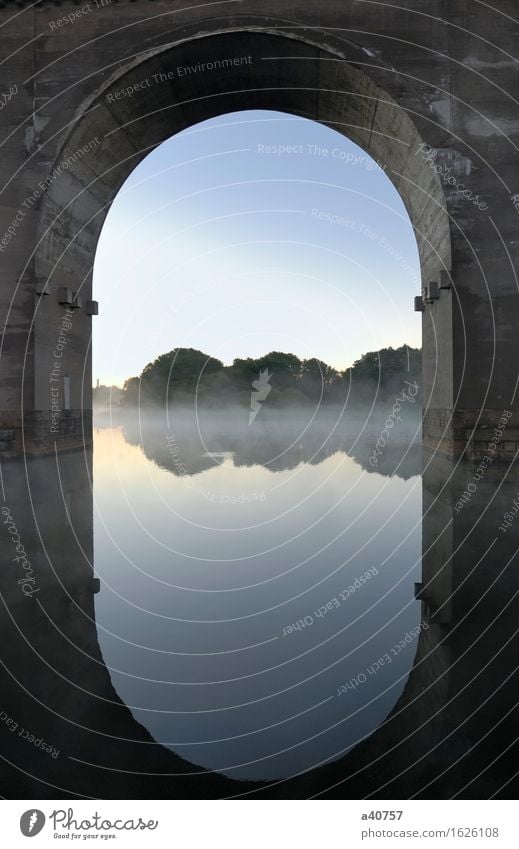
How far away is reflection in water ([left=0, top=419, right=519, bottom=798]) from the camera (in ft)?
8.44

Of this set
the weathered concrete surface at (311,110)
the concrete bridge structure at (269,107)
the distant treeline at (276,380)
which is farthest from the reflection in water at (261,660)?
the distant treeline at (276,380)

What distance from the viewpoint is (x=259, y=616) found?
4129 millimetres

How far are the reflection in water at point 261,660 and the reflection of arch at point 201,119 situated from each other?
7923 mm

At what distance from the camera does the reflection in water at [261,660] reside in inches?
101

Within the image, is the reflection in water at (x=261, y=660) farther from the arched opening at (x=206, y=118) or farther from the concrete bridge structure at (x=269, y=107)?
the arched opening at (x=206, y=118)

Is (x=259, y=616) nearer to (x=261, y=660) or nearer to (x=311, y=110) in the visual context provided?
(x=261, y=660)

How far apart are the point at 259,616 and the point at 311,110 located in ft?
45.4

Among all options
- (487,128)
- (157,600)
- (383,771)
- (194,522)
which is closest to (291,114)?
(487,128)

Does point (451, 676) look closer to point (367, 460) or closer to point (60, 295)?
point (367, 460)

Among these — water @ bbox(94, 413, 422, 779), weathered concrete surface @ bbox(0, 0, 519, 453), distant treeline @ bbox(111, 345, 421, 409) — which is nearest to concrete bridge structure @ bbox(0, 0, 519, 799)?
weathered concrete surface @ bbox(0, 0, 519, 453)

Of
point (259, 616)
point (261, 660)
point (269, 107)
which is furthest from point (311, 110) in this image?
point (261, 660)

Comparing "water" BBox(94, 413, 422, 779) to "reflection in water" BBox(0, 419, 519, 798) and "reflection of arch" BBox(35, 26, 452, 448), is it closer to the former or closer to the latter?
"reflection in water" BBox(0, 419, 519, 798)

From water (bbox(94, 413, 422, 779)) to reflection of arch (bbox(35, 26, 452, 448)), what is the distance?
22.3 ft

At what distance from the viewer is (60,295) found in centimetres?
1433
